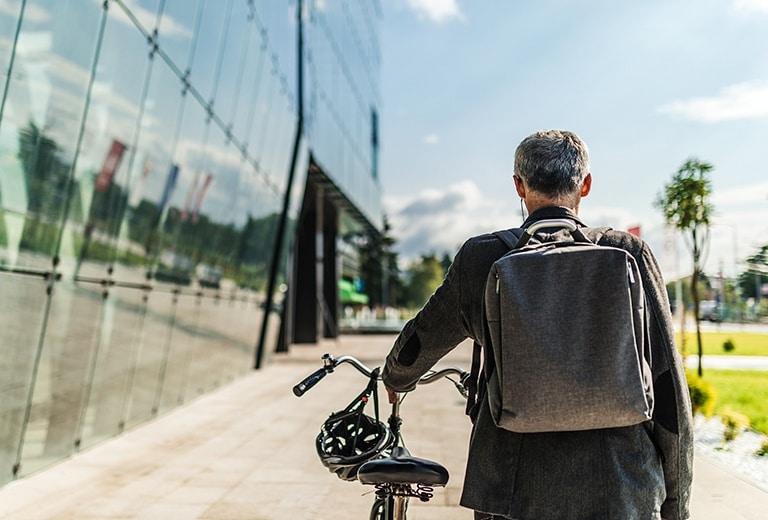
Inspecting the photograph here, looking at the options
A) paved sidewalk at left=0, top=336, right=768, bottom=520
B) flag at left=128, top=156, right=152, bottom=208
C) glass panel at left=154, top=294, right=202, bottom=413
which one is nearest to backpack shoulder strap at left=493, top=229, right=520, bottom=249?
paved sidewalk at left=0, top=336, right=768, bottom=520

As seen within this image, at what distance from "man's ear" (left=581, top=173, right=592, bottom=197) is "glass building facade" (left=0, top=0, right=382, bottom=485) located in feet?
17.1

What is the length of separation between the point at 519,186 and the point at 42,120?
5.61m

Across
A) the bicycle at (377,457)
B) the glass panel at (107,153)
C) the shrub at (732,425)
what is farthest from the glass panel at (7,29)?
the shrub at (732,425)

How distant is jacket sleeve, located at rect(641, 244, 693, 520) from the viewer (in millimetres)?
1899

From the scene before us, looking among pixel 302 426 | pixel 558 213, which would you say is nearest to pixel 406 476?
pixel 558 213

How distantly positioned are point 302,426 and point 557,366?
337 inches

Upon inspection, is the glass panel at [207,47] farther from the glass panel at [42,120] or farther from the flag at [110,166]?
the glass panel at [42,120]

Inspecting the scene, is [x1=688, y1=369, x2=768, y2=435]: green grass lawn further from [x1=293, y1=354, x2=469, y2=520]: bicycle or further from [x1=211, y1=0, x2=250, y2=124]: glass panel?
[x1=211, y1=0, x2=250, y2=124]: glass panel

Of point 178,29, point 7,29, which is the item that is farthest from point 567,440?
point 178,29

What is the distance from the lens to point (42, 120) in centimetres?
651

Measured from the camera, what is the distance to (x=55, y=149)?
22.4 ft

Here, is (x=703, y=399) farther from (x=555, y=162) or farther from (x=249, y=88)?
(x=249, y=88)

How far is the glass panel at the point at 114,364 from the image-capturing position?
8234 mm

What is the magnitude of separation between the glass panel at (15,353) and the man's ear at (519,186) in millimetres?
5170
